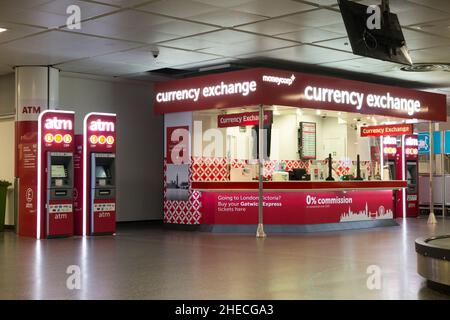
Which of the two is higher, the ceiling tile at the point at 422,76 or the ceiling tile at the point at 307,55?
the ceiling tile at the point at 307,55

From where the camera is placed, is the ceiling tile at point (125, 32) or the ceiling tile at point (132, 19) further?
the ceiling tile at point (125, 32)

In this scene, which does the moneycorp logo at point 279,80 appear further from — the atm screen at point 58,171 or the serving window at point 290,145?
the atm screen at point 58,171

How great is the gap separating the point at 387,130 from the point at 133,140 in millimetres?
6061

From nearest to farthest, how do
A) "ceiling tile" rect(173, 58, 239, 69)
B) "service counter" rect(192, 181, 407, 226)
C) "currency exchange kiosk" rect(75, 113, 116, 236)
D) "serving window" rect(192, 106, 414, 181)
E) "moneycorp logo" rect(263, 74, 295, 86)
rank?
"moneycorp logo" rect(263, 74, 295, 86)
"currency exchange kiosk" rect(75, 113, 116, 236)
"service counter" rect(192, 181, 407, 226)
"ceiling tile" rect(173, 58, 239, 69)
"serving window" rect(192, 106, 414, 181)

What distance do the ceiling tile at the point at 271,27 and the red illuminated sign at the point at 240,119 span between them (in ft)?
8.21

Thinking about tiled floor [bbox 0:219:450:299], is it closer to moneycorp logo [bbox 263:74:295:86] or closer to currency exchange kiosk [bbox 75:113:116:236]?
currency exchange kiosk [bbox 75:113:116:236]

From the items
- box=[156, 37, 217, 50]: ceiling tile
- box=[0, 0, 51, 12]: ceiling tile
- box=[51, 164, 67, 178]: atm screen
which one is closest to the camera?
box=[0, 0, 51, 12]: ceiling tile

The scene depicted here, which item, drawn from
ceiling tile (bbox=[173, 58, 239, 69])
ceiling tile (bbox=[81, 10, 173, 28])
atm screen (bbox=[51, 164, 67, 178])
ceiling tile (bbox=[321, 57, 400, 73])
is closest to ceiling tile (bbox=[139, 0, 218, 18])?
ceiling tile (bbox=[81, 10, 173, 28])

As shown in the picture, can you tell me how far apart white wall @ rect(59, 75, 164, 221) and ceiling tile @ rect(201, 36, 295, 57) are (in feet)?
13.4

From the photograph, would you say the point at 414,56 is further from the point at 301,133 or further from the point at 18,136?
the point at 18,136

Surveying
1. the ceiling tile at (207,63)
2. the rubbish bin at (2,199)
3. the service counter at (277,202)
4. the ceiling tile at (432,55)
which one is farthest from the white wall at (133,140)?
the ceiling tile at (432,55)

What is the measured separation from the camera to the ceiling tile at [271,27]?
9.33 meters

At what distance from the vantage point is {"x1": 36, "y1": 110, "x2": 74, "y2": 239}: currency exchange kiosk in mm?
11430
